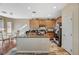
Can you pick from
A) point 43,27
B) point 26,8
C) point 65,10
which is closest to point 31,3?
point 26,8

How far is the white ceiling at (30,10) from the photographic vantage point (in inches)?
80.4

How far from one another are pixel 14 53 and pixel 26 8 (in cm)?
83

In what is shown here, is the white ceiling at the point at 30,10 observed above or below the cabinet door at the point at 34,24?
above

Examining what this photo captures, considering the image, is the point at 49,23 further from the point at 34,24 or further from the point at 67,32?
the point at 67,32

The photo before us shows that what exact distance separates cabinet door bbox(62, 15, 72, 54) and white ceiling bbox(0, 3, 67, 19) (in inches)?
7.9

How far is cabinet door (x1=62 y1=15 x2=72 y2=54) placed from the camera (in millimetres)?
2285

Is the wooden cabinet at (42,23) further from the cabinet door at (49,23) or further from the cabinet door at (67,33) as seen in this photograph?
the cabinet door at (67,33)

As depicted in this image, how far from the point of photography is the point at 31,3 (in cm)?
200

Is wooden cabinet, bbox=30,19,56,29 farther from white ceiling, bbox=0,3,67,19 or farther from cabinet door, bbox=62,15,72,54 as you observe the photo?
cabinet door, bbox=62,15,72,54

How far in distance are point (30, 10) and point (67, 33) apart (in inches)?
33.6

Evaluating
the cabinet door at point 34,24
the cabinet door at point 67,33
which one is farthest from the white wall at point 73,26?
the cabinet door at point 34,24

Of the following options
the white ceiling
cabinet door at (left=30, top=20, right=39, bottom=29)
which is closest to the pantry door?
the white ceiling

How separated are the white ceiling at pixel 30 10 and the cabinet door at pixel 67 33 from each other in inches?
7.9

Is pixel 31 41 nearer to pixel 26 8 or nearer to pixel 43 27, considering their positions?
pixel 43 27
